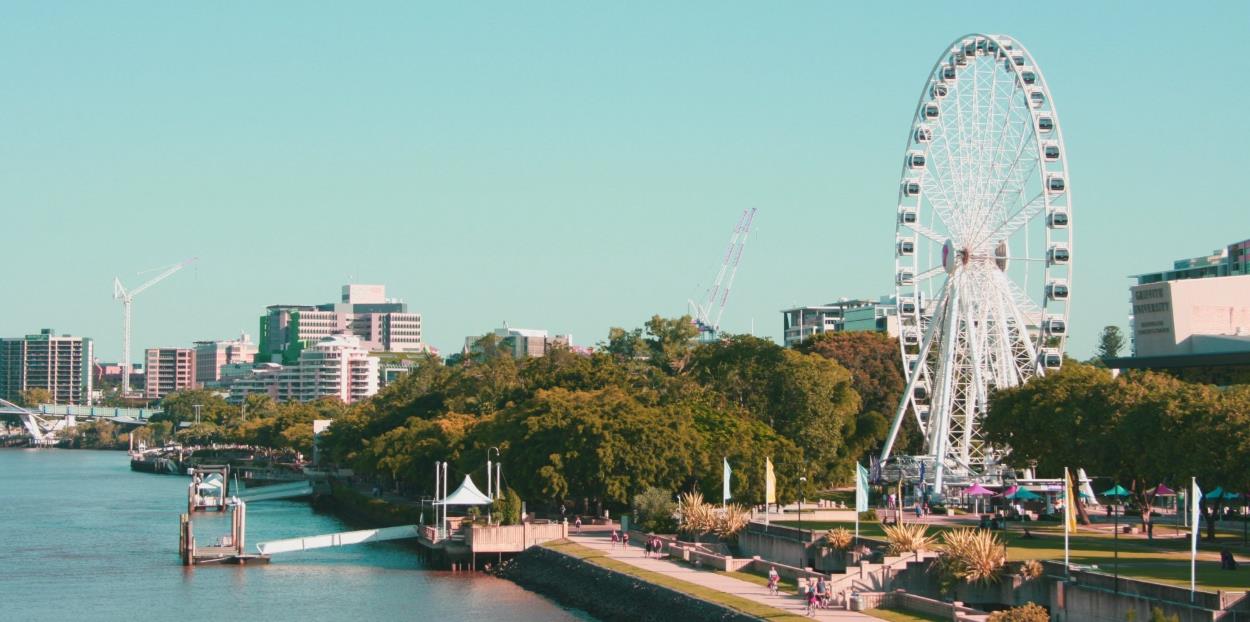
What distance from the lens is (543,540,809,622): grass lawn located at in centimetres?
6197

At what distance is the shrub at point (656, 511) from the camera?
9519 centimetres

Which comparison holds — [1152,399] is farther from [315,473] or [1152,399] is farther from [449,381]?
[315,473]

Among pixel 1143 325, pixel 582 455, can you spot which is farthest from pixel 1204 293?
pixel 582 455

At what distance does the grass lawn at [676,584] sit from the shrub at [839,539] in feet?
26.1

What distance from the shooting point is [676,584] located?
239ft

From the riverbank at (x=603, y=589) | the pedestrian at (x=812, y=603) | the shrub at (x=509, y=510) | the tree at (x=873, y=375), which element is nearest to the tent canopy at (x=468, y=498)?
the shrub at (x=509, y=510)

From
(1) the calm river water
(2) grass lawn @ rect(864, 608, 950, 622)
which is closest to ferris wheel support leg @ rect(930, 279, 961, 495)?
(1) the calm river water

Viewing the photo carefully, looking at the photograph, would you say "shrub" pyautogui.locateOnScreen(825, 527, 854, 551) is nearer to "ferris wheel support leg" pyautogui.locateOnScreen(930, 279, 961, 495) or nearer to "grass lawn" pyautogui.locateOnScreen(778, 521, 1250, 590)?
"grass lawn" pyautogui.locateOnScreen(778, 521, 1250, 590)

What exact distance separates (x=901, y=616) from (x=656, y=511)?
3567 cm

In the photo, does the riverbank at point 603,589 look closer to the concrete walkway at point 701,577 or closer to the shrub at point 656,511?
the concrete walkway at point 701,577

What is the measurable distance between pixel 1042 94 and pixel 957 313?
594 inches

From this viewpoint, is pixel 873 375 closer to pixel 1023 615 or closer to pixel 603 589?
pixel 603 589

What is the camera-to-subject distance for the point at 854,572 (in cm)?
6838

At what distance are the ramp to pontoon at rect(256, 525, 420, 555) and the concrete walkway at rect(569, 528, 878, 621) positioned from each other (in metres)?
12.3
